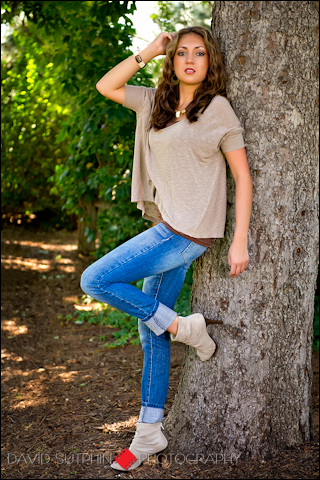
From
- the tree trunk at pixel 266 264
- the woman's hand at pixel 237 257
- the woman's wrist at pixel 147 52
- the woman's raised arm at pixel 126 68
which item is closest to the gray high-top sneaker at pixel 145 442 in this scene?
the tree trunk at pixel 266 264

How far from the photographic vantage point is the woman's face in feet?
7.48

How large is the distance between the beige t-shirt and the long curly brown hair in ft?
0.14

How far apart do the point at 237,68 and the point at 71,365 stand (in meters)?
2.94

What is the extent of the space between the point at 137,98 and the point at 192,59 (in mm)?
365

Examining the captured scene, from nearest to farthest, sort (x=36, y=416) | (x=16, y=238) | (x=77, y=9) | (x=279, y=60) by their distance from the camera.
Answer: (x=279, y=60) < (x=36, y=416) < (x=77, y=9) < (x=16, y=238)

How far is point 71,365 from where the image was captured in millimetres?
4133

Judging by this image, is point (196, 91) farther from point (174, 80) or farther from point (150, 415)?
point (150, 415)

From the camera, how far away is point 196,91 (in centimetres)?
229

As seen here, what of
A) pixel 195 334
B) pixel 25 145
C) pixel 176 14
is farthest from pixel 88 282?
pixel 25 145

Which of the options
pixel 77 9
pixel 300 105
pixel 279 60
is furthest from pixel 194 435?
pixel 77 9

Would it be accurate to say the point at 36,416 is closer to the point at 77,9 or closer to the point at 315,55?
the point at 315,55

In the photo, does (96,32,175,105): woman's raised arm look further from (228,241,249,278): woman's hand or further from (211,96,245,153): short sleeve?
(228,241,249,278): woman's hand

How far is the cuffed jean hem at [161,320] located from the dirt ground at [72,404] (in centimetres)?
77

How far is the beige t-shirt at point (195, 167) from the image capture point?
7.25ft
